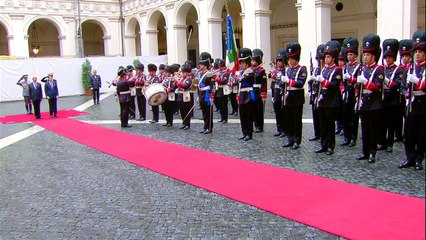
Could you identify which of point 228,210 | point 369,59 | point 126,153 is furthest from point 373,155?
point 126,153

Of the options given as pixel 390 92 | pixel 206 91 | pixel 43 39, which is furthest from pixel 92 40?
pixel 390 92

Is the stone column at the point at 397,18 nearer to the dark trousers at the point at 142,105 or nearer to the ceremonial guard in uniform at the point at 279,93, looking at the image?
the ceremonial guard in uniform at the point at 279,93

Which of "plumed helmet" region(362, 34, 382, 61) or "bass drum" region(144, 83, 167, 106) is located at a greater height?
"plumed helmet" region(362, 34, 382, 61)

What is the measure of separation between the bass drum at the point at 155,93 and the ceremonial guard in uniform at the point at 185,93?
421mm

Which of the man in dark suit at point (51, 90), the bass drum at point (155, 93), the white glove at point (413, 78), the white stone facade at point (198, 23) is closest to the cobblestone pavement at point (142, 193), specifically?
the white glove at point (413, 78)

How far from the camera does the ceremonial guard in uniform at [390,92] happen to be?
698cm

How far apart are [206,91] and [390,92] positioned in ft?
15.8

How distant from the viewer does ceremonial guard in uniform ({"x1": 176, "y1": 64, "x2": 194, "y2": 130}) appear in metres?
11.1

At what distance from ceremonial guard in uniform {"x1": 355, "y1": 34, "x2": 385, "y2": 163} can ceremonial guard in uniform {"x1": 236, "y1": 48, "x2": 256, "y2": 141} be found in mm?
2685

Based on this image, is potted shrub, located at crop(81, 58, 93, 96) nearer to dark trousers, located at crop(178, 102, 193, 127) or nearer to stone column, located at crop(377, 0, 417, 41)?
dark trousers, located at crop(178, 102, 193, 127)

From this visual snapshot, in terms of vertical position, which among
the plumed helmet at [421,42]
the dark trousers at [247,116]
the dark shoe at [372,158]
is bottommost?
the dark shoe at [372,158]

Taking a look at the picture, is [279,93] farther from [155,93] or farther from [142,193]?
[142,193]

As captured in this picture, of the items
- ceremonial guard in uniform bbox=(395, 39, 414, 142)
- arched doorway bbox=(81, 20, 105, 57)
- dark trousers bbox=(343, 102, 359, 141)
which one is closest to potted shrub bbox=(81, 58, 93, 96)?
arched doorway bbox=(81, 20, 105, 57)

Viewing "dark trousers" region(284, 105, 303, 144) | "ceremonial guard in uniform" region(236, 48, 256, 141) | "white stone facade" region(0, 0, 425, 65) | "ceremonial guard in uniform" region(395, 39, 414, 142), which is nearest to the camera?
"ceremonial guard in uniform" region(395, 39, 414, 142)
